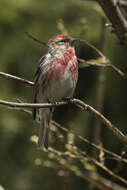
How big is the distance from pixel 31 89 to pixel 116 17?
7.71 feet

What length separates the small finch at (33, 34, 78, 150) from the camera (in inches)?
171

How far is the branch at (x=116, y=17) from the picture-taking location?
3344 millimetres

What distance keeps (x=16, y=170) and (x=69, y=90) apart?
1560 mm

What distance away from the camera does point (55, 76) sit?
4.38 meters

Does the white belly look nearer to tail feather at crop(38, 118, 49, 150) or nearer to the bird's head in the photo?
tail feather at crop(38, 118, 49, 150)

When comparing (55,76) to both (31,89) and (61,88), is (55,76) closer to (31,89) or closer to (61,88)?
(61,88)

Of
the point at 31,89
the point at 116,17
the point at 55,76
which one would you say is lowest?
the point at 31,89

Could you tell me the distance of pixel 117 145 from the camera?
5.30m

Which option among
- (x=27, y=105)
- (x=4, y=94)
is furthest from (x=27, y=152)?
(x=27, y=105)

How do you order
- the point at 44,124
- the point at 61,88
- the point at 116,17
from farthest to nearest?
the point at 44,124
the point at 61,88
the point at 116,17

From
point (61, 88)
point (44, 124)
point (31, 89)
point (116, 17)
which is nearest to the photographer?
point (116, 17)

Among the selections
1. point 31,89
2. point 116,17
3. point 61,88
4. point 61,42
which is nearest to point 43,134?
point 61,88

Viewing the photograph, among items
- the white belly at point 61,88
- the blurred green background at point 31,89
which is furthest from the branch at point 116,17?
the blurred green background at point 31,89

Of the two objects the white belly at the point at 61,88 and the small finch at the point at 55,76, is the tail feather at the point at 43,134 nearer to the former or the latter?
the small finch at the point at 55,76
